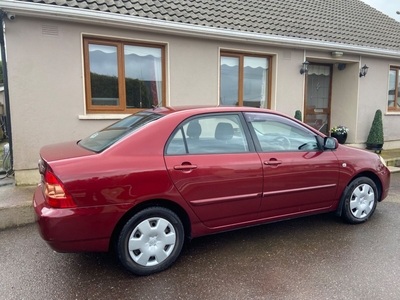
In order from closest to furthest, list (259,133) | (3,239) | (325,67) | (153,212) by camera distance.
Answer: (153,212), (259,133), (3,239), (325,67)

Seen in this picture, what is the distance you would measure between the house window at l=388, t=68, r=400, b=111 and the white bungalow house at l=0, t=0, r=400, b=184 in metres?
0.03

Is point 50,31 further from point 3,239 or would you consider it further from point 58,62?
point 3,239

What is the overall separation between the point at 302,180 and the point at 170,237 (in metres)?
1.67

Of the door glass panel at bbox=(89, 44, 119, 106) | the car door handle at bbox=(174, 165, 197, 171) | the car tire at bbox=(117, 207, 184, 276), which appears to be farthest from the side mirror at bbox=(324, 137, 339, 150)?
the door glass panel at bbox=(89, 44, 119, 106)

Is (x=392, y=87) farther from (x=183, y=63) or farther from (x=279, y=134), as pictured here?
(x=279, y=134)

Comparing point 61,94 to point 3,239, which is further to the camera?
point 61,94

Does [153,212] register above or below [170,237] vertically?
above

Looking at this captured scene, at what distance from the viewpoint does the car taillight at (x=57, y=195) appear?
254cm

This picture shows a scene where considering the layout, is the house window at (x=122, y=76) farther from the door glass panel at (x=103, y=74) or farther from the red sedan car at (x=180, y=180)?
the red sedan car at (x=180, y=180)

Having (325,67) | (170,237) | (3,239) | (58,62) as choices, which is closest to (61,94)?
(58,62)

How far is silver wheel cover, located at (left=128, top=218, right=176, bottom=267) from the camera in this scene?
280 centimetres

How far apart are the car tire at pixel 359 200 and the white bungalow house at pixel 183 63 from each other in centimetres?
370

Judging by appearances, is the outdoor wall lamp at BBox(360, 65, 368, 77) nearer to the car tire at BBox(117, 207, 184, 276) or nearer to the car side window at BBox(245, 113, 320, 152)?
the car side window at BBox(245, 113, 320, 152)

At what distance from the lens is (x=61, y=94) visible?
A: 5.41 m
